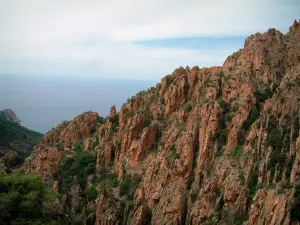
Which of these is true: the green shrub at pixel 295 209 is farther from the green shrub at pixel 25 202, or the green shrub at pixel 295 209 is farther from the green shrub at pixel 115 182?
the green shrub at pixel 115 182

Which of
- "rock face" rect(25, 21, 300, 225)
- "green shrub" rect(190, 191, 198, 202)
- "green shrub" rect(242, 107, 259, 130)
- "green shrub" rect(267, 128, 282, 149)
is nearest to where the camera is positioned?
"rock face" rect(25, 21, 300, 225)

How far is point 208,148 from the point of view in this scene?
34094 millimetres

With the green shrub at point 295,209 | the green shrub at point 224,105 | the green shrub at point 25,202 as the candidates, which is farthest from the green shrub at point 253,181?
the green shrub at point 25,202

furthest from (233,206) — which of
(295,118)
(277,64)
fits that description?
(277,64)

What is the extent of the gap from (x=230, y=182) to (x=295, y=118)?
7041 millimetres

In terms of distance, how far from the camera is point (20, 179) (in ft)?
78.2

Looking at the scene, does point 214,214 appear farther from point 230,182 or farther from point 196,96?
point 196,96

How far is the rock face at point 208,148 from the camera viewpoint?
91.2ft

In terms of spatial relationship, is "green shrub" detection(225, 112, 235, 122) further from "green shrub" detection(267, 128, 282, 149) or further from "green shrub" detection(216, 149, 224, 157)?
"green shrub" detection(267, 128, 282, 149)

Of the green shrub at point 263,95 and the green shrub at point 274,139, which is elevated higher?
the green shrub at point 263,95

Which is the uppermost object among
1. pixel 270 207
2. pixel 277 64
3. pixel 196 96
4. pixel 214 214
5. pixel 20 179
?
pixel 277 64

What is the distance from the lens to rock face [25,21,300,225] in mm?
27812

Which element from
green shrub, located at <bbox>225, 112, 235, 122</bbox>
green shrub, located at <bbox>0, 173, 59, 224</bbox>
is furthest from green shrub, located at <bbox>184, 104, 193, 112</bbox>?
green shrub, located at <bbox>0, 173, 59, 224</bbox>

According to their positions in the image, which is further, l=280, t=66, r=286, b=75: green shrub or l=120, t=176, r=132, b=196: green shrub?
l=120, t=176, r=132, b=196: green shrub
